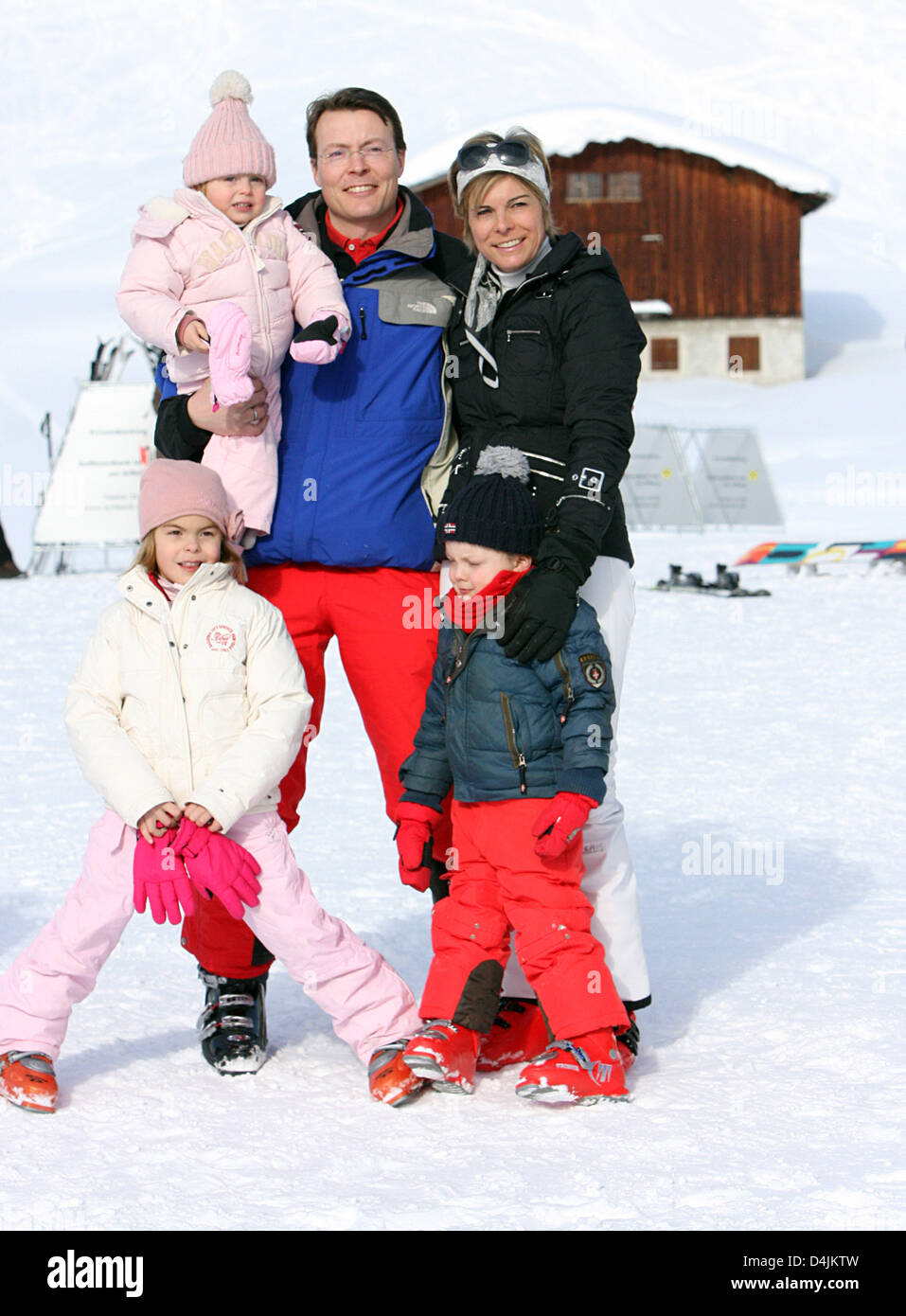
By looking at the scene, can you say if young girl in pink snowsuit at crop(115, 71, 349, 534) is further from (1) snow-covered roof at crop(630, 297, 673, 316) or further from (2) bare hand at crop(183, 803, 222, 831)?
(1) snow-covered roof at crop(630, 297, 673, 316)

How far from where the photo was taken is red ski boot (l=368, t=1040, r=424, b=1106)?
323cm

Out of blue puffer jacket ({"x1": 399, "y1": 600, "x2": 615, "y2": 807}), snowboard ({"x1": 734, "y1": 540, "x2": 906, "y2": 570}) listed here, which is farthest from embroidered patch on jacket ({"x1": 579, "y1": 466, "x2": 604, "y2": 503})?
snowboard ({"x1": 734, "y1": 540, "x2": 906, "y2": 570})

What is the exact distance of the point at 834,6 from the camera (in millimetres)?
100750

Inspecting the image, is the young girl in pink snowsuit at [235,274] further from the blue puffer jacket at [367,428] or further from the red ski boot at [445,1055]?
the red ski boot at [445,1055]

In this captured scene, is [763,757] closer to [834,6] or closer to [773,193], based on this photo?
[773,193]

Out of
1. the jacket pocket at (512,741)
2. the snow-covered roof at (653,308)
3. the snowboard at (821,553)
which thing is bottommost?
the snowboard at (821,553)

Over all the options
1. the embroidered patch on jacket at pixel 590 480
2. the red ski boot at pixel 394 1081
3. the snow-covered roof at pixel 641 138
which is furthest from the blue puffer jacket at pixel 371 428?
the snow-covered roof at pixel 641 138

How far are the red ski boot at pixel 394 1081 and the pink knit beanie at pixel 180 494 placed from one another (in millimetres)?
1163

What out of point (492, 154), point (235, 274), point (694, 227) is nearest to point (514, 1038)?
point (235, 274)

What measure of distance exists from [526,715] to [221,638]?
25.5 inches

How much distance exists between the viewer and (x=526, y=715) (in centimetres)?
331

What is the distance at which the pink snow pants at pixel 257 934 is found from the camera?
3.25 meters

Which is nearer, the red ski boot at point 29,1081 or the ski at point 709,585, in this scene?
the red ski boot at point 29,1081

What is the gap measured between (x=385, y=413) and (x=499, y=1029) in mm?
1394
